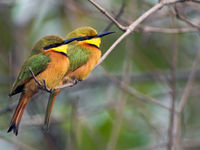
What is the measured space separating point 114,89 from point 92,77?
66 cm

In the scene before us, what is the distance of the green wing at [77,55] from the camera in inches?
137

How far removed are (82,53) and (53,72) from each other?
430mm

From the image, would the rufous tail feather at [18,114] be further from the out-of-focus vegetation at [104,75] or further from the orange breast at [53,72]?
the out-of-focus vegetation at [104,75]

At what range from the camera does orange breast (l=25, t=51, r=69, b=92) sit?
10.4ft

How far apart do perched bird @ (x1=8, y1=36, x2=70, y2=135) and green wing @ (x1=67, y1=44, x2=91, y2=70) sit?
0.14m

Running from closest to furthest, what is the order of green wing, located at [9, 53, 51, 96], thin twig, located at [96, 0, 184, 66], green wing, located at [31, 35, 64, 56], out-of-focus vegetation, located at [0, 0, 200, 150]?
thin twig, located at [96, 0, 184, 66] → green wing, located at [9, 53, 51, 96] → green wing, located at [31, 35, 64, 56] → out-of-focus vegetation, located at [0, 0, 200, 150]

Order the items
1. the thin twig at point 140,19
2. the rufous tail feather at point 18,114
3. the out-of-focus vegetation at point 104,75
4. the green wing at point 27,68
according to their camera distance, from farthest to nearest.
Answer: the out-of-focus vegetation at point 104,75
the green wing at point 27,68
the rufous tail feather at point 18,114
the thin twig at point 140,19

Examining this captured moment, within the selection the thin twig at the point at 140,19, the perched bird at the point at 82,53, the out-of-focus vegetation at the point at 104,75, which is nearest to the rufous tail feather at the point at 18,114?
the perched bird at the point at 82,53

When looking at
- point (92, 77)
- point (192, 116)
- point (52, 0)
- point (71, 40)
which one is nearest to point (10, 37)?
point (52, 0)

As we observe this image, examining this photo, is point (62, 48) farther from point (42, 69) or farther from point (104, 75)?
point (104, 75)

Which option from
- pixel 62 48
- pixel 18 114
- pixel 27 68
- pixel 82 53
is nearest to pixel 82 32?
pixel 82 53

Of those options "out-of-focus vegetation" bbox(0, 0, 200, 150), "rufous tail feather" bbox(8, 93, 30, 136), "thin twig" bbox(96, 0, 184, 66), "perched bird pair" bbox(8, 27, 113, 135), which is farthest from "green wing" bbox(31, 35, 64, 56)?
"out-of-focus vegetation" bbox(0, 0, 200, 150)

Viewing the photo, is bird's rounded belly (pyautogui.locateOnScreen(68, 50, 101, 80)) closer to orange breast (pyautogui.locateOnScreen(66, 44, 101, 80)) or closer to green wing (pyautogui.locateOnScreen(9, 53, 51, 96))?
orange breast (pyautogui.locateOnScreen(66, 44, 101, 80))

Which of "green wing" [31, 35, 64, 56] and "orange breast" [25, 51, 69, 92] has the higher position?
"green wing" [31, 35, 64, 56]
